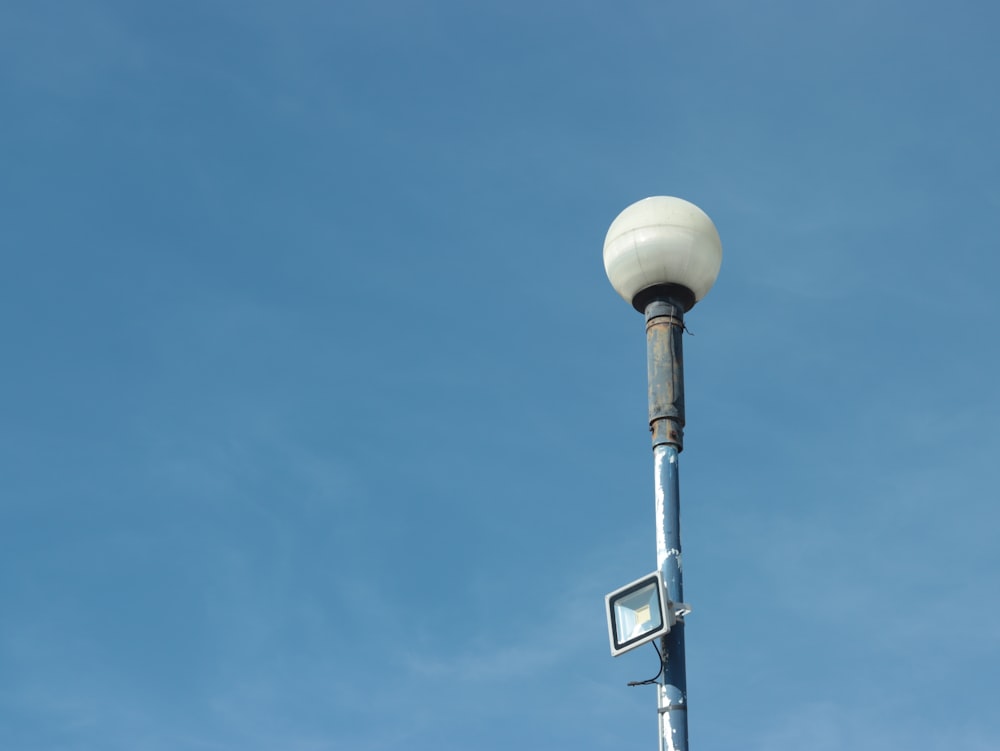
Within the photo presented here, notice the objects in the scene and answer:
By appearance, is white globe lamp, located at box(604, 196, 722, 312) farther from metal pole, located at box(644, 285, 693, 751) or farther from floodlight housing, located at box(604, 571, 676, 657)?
floodlight housing, located at box(604, 571, 676, 657)

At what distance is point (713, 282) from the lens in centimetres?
1076

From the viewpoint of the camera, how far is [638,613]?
30.8 feet

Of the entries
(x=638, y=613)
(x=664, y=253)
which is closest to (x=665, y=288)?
(x=664, y=253)

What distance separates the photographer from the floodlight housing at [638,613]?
30.2 ft

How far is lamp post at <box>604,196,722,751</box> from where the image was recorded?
988cm

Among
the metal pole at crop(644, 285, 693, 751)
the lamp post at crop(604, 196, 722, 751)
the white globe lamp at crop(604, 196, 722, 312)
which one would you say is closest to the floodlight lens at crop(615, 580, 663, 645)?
the metal pole at crop(644, 285, 693, 751)

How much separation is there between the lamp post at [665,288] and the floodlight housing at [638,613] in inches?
10.9

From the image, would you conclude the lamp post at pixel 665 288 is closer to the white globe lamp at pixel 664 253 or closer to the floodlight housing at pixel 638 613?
the white globe lamp at pixel 664 253

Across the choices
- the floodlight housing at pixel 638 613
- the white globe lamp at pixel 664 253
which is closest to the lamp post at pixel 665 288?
the white globe lamp at pixel 664 253

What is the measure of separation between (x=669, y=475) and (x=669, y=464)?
0.09 m

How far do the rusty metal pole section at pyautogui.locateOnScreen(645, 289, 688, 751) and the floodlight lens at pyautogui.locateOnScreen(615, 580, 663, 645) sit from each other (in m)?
0.11

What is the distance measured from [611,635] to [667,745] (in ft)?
2.62

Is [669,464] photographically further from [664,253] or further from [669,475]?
[664,253]

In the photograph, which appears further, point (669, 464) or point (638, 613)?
point (669, 464)
